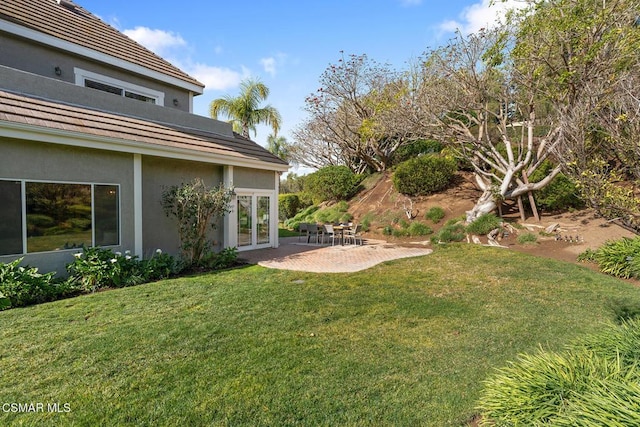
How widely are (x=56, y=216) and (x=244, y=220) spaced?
5.86 metres

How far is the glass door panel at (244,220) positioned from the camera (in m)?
12.4

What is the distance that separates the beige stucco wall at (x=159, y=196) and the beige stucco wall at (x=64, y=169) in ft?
1.99

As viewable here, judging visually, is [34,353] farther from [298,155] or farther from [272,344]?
[298,155]

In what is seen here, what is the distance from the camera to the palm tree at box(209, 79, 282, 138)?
23828mm

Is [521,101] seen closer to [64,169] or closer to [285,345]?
[285,345]

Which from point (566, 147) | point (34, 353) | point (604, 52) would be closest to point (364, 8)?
point (604, 52)

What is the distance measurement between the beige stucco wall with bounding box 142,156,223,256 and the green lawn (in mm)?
2515

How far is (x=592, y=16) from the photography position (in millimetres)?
7980

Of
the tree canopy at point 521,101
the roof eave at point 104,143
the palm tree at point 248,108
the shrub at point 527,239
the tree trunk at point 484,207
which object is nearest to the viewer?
the tree canopy at point 521,101

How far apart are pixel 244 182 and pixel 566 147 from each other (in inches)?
404

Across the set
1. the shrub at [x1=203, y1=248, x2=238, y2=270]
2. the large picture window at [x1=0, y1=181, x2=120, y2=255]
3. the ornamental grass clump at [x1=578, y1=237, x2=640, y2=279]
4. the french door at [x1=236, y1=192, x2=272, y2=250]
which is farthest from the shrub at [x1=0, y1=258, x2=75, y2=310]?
the ornamental grass clump at [x1=578, y1=237, x2=640, y2=279]

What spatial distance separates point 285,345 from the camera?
4.64 m

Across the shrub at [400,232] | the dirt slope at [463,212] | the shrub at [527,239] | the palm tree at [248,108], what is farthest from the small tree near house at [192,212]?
the palm tree at [248,108]

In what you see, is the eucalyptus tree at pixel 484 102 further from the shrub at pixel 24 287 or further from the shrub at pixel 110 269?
the shrub at pixel 24 287
